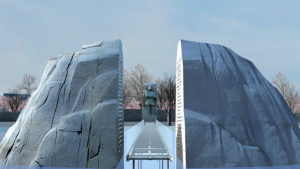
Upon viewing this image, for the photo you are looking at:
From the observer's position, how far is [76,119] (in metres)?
5.36

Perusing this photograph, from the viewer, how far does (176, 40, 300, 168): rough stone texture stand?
5077 millimetres

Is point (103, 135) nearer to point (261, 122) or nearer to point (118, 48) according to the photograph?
point (118, 48)

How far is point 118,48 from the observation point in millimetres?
5867

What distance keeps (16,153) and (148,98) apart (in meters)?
18.1

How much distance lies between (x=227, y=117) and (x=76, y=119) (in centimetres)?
327

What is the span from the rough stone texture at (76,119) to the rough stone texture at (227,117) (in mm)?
1567

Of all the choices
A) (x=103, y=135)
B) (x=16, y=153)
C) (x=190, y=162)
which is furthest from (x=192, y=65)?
(x=16, y=153)

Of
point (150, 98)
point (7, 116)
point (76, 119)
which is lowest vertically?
point (7, 116)

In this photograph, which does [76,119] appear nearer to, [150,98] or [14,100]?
[150,98]

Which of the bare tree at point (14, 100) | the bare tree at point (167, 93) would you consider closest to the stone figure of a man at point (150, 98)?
the bare tree at point (167, 93)

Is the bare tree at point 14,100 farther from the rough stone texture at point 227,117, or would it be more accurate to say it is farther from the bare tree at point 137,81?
the rough stone texture at point 227,117

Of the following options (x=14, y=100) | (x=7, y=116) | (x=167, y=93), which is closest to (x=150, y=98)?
(x=167, y=93)

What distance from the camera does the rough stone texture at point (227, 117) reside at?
5.08 meters

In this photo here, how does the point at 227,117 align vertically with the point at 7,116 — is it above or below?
above
